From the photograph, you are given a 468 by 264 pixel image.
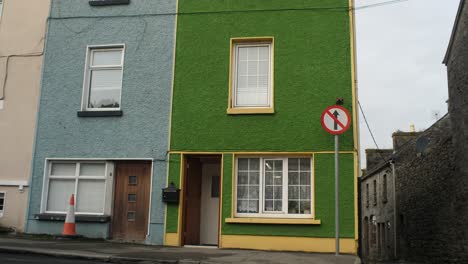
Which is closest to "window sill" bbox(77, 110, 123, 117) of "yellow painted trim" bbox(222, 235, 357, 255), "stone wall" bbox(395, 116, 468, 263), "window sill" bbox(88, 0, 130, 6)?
"window sill" bbox(88, 0, 130, 6)

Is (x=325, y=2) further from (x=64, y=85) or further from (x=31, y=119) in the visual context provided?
(x=31, y=119)

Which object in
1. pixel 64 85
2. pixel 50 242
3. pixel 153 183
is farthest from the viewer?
pixel 64 85

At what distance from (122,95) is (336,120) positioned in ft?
17.8

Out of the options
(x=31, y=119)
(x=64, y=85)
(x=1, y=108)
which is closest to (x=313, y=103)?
(x=64, y=85)

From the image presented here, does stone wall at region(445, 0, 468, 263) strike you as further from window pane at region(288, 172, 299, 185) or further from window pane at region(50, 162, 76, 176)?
window pane at region(50, 162, 76, 176)

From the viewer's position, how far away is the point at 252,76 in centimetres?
1223

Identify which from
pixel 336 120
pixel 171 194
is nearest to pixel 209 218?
pixel 171 194

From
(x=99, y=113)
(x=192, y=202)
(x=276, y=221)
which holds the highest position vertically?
(x=99, y=113)

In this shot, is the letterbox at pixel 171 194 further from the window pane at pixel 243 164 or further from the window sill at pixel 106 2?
the window sill at pixel 106 2

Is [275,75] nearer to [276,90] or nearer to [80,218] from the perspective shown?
[276,90]

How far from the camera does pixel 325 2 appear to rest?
12.1m

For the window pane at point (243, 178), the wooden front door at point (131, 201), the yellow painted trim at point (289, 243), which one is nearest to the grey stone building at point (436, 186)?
the yellow painted trim at point (289, 243)

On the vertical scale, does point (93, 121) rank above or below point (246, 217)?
above

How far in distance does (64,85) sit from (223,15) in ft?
14.7
